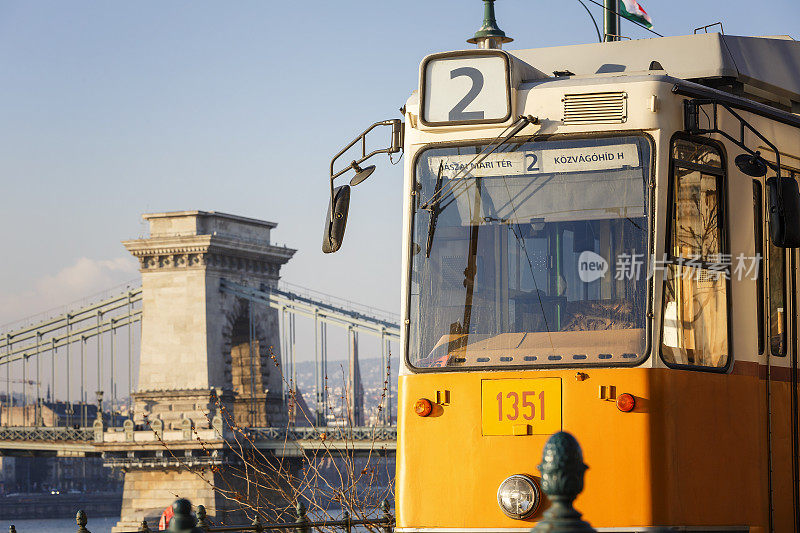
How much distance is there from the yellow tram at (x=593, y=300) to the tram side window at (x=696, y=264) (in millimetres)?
10

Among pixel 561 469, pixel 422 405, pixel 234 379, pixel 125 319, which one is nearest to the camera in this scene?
pixel 561 469

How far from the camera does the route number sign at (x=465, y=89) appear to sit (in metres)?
6.82

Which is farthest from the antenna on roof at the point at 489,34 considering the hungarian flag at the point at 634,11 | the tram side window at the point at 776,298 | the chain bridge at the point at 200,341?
the chain bridge at the point at 200,341

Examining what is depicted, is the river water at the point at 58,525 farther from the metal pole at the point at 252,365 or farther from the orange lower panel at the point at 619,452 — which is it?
the orange lower panel at the point at 619,452

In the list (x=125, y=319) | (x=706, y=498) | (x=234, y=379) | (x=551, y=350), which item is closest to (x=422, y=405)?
(x=551, y=350)

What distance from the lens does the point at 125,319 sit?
67875 mm

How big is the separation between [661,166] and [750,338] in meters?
1.02

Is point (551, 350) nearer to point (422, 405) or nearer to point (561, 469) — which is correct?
point (422, 405)

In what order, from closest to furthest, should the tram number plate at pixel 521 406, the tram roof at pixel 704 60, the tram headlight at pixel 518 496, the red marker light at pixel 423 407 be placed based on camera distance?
the tram headlight at pixel 518 496 → the tram number plate at pixel 521 406 → the red marker light at pixel 423 407 → the tram roof at pixel 704 60

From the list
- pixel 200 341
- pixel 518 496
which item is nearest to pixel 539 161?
pixel 518 496

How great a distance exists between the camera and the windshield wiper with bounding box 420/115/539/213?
22.1 feet

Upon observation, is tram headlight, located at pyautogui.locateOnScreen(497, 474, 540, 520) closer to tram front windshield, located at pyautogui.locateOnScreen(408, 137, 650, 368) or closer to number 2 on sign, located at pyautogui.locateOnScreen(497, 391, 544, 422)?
number 2 on sign, located at pyautogui.locateOnScreen(497, 391, 544, 422)

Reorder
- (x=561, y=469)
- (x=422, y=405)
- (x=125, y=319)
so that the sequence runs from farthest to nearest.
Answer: (x=125, y=319) < (x=422, y=405) < (x=561, y=469)

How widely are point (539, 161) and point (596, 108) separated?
391 millimetres
